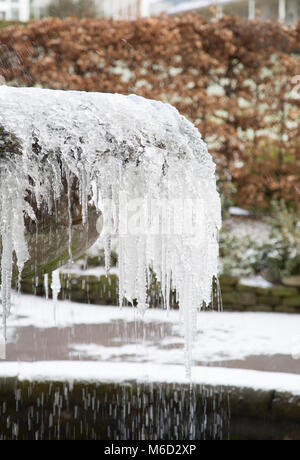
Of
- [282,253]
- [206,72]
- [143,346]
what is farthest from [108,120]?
[206,72]

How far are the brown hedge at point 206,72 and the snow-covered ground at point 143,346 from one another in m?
2.57

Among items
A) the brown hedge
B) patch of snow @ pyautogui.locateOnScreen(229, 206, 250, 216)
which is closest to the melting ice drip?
the brown hedge

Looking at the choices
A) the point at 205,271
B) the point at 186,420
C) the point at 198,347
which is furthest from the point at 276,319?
the point at 205,271

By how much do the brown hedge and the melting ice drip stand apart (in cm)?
497

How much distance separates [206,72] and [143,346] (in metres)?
4.27

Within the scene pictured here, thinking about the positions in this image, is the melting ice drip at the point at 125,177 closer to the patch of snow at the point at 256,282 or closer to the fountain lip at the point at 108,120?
the fountain lip at the point at 108,120

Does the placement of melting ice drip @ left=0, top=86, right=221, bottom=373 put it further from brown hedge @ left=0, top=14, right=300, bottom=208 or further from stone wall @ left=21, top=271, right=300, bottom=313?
brown hedge @ left=0, top=14, right=300, bottom=208

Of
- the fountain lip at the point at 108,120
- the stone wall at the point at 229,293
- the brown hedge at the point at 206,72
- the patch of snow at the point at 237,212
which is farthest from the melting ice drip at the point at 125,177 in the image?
the patch of snow at the point at 237,212

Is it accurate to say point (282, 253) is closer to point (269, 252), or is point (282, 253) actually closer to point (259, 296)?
point (269, 252)

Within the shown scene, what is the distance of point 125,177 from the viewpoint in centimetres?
203

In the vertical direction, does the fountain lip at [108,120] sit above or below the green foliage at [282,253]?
above

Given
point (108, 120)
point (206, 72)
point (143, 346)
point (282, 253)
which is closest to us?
point (108, 120)

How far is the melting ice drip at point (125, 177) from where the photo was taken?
6.09 ft
